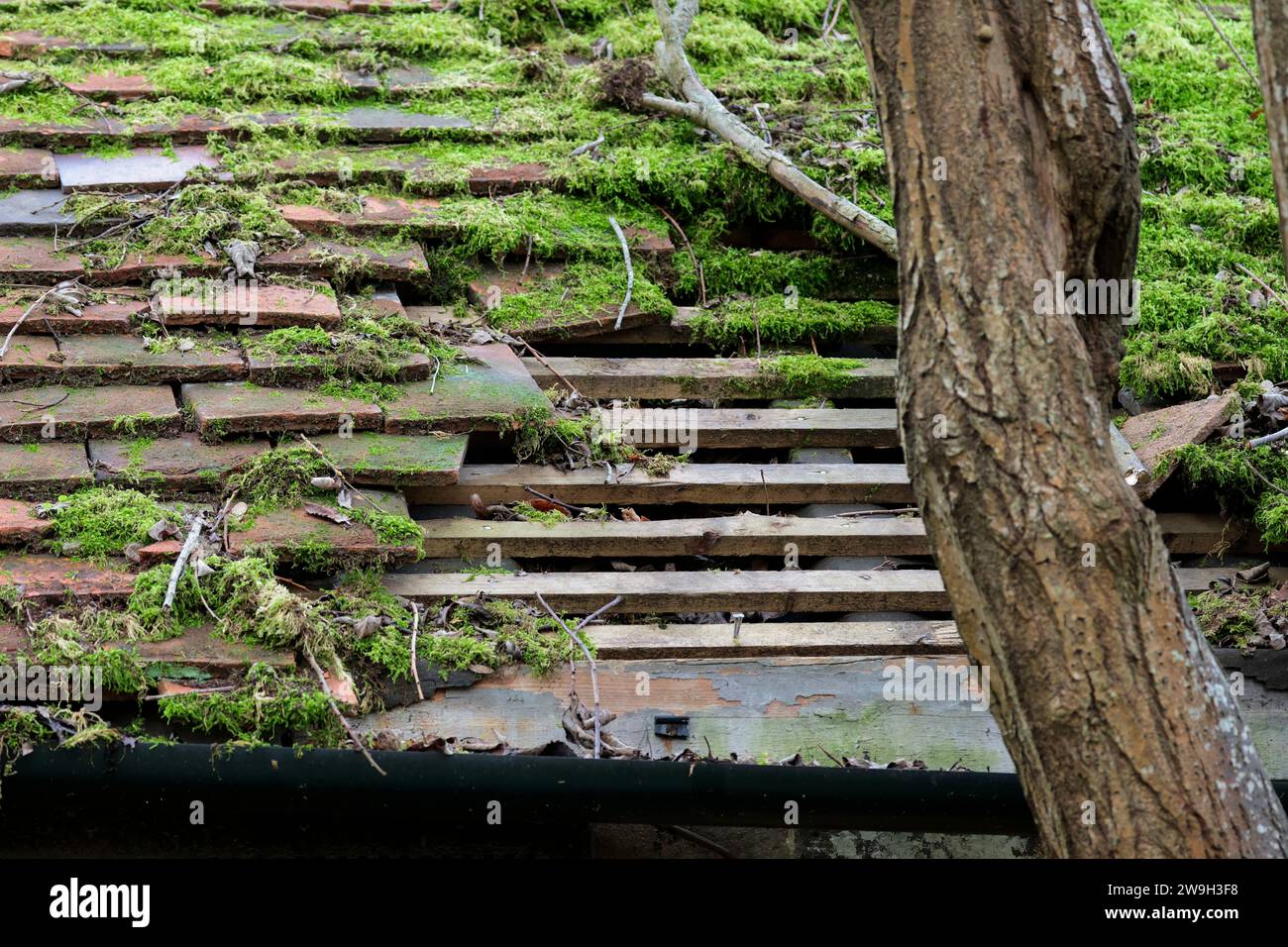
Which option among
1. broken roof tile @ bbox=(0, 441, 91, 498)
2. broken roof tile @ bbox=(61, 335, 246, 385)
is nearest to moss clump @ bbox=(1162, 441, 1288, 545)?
broken roof tile @ bbox=(61, 335, 246, 385)

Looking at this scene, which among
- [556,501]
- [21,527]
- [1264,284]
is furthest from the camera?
[1264,284]

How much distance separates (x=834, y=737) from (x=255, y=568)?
58.3 inches

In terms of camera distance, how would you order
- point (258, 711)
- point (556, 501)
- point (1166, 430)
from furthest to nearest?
point (1166, 430) → point (556, 501) → point (258, 711)

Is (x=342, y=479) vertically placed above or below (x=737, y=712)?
above

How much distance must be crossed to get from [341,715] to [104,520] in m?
0.89

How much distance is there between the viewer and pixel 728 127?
538 cm

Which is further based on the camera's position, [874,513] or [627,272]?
[627,272]

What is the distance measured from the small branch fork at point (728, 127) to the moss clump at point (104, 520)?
2.54 metres

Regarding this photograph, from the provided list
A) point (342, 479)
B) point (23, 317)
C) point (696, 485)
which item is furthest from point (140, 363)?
point (696, 485)

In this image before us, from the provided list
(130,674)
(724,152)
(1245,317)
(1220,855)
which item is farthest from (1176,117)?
(130,674)

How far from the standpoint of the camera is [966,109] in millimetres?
2609

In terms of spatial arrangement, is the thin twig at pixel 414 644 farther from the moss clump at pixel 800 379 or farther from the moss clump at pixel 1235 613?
the moss clump at pixel 1235 613

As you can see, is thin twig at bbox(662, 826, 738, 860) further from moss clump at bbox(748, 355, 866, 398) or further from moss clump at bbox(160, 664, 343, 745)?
moss clump at bbox(748, 355, 866, 398)

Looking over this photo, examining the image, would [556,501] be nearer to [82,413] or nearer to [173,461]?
[173,461]
